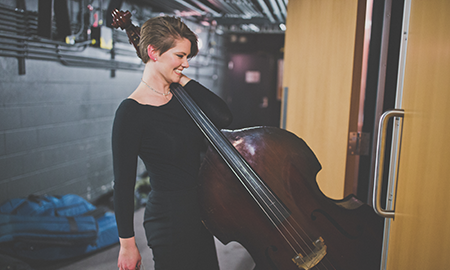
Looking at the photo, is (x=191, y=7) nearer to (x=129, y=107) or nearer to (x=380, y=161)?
(x=129, y=107)

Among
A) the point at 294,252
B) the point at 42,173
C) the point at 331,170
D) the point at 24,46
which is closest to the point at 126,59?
the point at 24,46

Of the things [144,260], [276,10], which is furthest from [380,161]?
[276,10]

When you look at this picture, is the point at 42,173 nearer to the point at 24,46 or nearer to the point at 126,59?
the point at 24,46

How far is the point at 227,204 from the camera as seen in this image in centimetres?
97

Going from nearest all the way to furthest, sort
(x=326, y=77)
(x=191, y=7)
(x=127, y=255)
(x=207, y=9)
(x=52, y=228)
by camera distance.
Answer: (x=127, y=255) < (x=326, y=77) < (x=52, y=228) < (x=191, y=7) < (x=207, y=9)

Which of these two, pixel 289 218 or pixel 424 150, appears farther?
pixel 289 218

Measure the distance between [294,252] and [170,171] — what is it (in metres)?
0.45

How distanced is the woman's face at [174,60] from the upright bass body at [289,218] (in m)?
0.29

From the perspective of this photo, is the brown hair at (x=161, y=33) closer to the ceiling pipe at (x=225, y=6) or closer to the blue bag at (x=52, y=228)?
the blue bag at (x=52, y=228)

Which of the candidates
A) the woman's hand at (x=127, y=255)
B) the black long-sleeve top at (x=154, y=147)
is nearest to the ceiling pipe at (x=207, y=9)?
the black long-sleeve top at (x=154, y=147)

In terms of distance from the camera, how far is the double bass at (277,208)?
0.92 meters

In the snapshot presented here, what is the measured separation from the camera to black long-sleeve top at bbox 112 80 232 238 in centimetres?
90

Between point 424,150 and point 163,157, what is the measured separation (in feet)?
2.44

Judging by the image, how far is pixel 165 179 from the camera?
98cm
